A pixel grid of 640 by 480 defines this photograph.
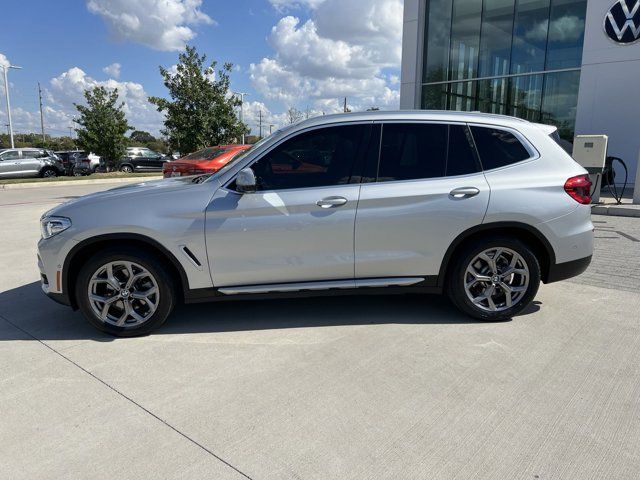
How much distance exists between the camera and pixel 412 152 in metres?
4.01

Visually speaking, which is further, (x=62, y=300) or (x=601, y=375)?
(x=62, y=300)

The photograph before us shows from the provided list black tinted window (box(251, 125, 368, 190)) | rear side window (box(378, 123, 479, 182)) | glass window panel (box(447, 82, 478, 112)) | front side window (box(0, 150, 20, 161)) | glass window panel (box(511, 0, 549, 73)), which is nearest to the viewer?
black tinted window (box(251, 125, 368, 190))

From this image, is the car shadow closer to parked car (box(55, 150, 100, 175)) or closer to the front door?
the front door

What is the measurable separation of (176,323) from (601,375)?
132 inches

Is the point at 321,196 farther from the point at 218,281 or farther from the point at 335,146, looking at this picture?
the point at 218,281

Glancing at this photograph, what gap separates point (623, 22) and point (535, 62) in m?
3.09

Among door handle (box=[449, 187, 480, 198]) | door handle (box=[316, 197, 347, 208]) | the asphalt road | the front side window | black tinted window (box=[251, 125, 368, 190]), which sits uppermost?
the front side window

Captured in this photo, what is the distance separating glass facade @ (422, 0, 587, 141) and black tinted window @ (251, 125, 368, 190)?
1509 cm

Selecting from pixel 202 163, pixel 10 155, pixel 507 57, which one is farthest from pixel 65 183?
pixel 507 57

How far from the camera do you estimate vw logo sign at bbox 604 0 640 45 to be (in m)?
14.0

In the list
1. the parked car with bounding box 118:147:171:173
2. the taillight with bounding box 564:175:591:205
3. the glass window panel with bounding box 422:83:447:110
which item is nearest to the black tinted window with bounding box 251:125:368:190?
the taillight with bounding box 564:175:591:205

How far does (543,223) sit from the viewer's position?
398cm

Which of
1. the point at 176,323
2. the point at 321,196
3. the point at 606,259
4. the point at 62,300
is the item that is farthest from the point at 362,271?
the point at 606,259

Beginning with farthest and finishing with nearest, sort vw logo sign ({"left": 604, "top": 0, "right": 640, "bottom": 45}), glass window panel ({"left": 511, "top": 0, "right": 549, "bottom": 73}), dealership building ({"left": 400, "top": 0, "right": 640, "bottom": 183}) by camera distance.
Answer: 1. glass window panel ({"left": 511, "top": 0, "right": 549, "bottom": 73})
2. dealership building ({"left": 400, "top": 0, "right": 640, "bottom": 183})
3. vw logo sign ({"left": 604, "top": 0, "right": 640, "bottom": 45})
